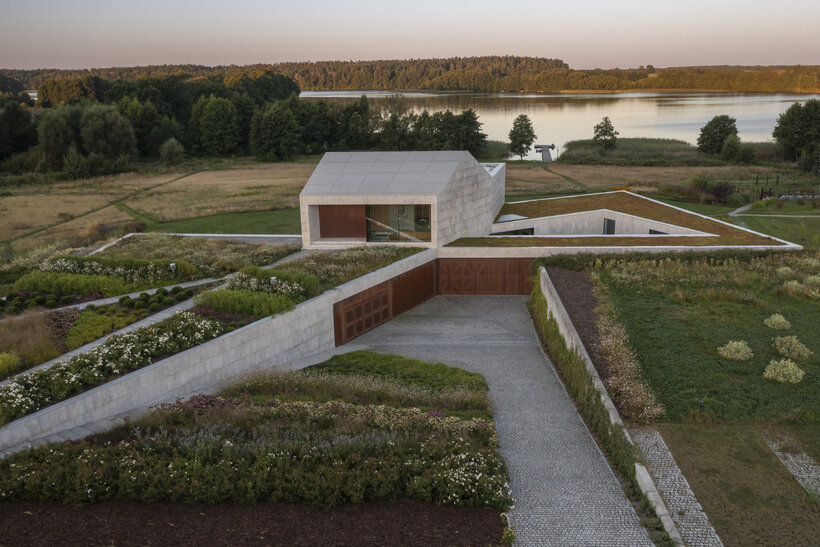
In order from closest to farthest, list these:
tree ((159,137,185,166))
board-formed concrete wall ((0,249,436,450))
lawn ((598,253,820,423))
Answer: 1. board-formed concrete wall ((0,249,436,450))
2. lawn ((598,253,820,423))
3. tree ((159,137,185,166))

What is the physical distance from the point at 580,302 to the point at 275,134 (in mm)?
64889

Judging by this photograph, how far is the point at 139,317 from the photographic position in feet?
54.0

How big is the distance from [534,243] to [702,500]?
15.8 meters

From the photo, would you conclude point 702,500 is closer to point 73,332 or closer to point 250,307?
point 250,307

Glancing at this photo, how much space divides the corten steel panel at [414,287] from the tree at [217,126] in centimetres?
6198

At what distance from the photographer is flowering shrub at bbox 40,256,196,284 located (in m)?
20.2

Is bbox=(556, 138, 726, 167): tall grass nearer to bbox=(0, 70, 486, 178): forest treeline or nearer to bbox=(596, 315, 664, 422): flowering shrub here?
bbox=(0, 70, 486, 178): forest treeline

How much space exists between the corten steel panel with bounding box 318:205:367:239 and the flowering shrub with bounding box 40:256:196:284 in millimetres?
6137

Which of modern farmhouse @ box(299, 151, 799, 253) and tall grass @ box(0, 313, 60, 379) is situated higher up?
modern farmhouse @ box(299, 151, 799, 253)

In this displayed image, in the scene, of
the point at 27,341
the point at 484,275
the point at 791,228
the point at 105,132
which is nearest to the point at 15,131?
the point at 105,132

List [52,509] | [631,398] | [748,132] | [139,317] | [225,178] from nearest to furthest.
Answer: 1. [52,509]
2. [631,398]
3. [139,317]
4. [225,178]
5. [748,132]

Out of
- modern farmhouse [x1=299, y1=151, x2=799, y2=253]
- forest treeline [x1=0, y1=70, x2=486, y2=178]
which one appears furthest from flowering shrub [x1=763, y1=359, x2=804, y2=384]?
forest treeline [x1=0, y1=70, x2=486, y2=178]

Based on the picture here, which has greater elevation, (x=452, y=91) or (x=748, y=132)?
(x=452, y=91)

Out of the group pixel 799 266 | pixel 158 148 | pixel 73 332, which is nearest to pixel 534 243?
pixel 799 266
